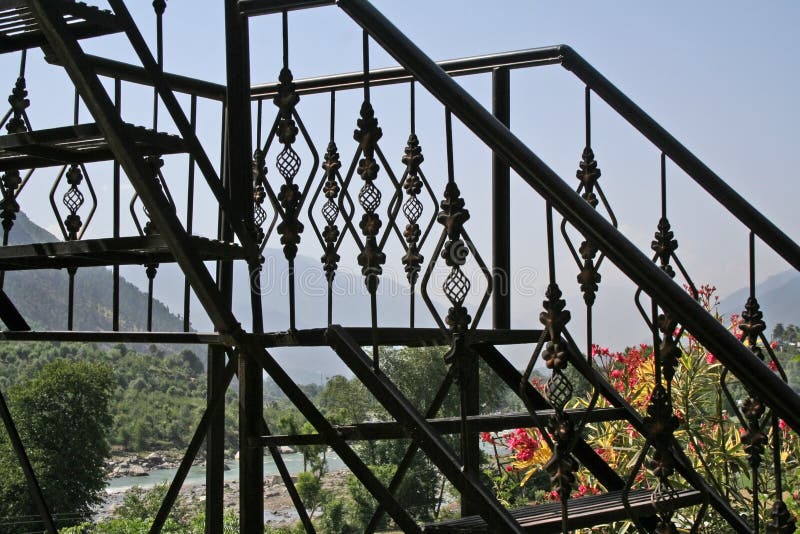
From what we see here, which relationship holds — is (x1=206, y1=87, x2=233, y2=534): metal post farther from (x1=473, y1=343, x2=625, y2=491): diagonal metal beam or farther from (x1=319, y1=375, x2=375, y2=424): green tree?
(x1=319, y1=375, x2=375, y2=424): green tree

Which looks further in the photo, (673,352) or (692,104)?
(692,104)

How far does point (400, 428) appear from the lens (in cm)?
172

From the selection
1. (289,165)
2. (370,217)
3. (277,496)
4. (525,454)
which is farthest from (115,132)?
(277,496)

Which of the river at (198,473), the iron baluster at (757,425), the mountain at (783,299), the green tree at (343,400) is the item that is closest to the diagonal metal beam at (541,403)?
the iron baluster at (757,425)

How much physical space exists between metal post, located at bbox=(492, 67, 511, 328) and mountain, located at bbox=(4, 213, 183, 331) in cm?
693

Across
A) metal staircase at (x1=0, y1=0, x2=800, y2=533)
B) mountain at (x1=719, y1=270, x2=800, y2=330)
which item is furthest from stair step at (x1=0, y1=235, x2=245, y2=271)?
mountain at (x1=719, y1=270, x2=800, y2=330)

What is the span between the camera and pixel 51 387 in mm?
9945

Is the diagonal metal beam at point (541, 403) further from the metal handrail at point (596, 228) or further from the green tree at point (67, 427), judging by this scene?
the green tree at point (67, 427)

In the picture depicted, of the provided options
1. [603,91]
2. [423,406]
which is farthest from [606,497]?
[423,406]

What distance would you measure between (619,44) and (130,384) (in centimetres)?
731

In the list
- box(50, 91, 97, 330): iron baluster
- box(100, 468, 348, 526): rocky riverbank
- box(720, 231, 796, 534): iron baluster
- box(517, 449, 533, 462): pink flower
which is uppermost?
box(50, 91, 97, 330): iron baluster

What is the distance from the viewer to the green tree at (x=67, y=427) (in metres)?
9.88

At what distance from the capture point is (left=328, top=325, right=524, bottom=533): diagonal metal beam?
1.54 metres

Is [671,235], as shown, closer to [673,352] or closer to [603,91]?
[603,91]
